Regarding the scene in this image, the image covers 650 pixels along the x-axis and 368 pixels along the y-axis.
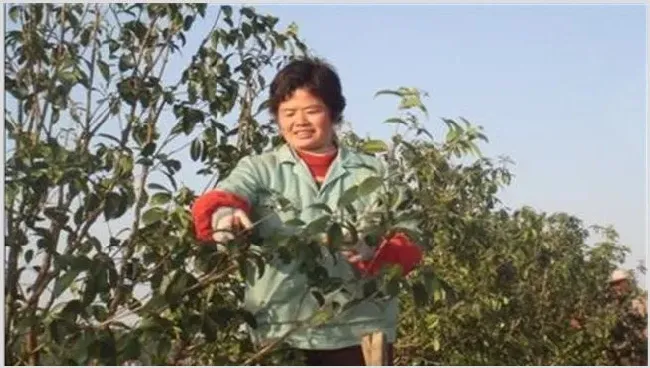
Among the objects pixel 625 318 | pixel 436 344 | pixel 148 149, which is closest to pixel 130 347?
pixel 148 149

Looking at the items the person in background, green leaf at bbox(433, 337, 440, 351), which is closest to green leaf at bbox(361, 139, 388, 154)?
green leaf at bbox(433, 337, 440, 351)

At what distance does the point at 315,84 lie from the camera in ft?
4.99

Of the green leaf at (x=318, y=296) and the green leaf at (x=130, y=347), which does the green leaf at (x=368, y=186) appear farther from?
the green leaf at (x=130, y=347)

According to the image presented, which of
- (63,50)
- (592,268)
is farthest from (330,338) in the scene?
(592,268)

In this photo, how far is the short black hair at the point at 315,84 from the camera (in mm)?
1520

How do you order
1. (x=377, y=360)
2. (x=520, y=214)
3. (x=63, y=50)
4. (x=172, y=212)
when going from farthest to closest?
(x=520, y=214) → (x=63, y=50) → (x=172, y=212) → (x=377, y=360)

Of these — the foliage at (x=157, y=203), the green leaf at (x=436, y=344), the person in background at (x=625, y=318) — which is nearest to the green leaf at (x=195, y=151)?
the foliage at (x=157, y=203)

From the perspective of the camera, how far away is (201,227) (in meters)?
1.46

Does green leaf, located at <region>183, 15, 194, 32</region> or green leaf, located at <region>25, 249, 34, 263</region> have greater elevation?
green leaf, located at <region>183, 15, 194, 32</region>

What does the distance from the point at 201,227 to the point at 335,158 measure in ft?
0.73

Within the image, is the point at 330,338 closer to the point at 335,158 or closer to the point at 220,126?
the point at 335,158

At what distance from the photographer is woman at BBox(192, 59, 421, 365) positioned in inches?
57.3

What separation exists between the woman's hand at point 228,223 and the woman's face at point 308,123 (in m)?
0.16

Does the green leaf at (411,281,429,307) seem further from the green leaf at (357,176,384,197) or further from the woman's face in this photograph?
the woman's face
